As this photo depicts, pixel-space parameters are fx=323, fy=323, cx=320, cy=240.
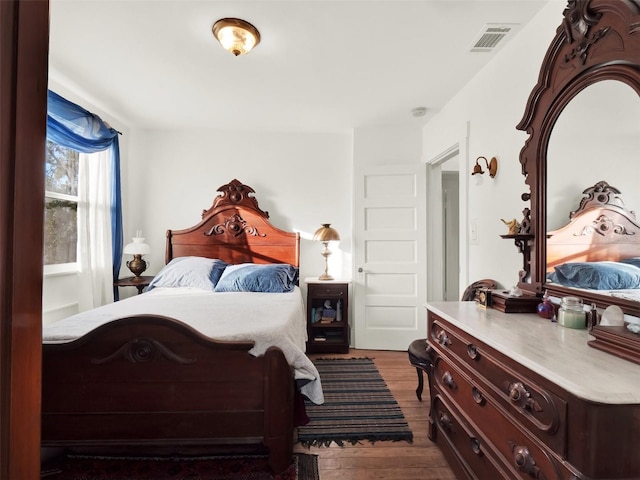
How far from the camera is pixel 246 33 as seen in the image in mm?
1918

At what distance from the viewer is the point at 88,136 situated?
2861mm

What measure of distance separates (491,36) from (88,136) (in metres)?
3.24

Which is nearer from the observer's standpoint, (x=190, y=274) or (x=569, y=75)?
(x=569, y=75)

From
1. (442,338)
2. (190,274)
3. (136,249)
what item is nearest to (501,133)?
(442,338)

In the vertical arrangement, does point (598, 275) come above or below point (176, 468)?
above

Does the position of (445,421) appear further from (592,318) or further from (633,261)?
(633,261)

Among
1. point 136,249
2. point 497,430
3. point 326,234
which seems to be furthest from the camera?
point 326,234

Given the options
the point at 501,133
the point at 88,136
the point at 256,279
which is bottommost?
the point at 256,279

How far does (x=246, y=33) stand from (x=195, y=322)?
1751mm

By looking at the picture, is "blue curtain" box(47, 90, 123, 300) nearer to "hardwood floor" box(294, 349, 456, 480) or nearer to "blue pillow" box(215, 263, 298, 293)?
"blue pillow" box(215, 263, 298, 293)

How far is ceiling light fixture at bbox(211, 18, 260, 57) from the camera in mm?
1854

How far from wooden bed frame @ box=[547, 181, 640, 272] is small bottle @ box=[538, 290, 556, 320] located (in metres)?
0.21

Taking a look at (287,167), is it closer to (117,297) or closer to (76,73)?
(76,73)

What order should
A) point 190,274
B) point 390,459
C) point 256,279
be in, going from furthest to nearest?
point 190,274 → point 256,279 → point 390,459
